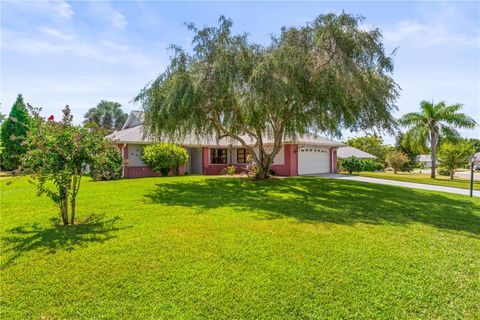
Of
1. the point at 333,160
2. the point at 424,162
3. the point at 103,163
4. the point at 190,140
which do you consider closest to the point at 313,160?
the point at 333,160

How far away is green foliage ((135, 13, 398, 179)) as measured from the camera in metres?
12.2

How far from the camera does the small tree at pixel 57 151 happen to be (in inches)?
260

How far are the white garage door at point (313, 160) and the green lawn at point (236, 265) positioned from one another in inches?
593

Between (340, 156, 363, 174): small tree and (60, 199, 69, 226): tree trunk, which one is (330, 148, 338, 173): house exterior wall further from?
(60, 199, 69, 226): tree trunk

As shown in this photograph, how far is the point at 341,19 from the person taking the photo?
12398mm

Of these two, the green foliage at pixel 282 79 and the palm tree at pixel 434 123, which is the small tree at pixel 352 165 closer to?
the palm tree at pixel 434 123

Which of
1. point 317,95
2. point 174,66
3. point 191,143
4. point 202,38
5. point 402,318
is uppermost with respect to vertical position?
point 202,38

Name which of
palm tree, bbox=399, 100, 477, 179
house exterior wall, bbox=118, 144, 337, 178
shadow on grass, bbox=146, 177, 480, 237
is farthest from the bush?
palm tree, bbox=399, 100, 477, 179

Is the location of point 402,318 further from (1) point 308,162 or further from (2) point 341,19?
(1) point 308,162

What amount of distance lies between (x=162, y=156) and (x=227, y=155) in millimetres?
6779

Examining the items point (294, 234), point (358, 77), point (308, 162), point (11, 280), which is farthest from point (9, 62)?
point (308, 162)

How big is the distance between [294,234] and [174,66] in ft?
33.8

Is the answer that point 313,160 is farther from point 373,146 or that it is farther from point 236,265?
point 373,146

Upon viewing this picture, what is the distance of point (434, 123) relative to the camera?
2778 centimetres
